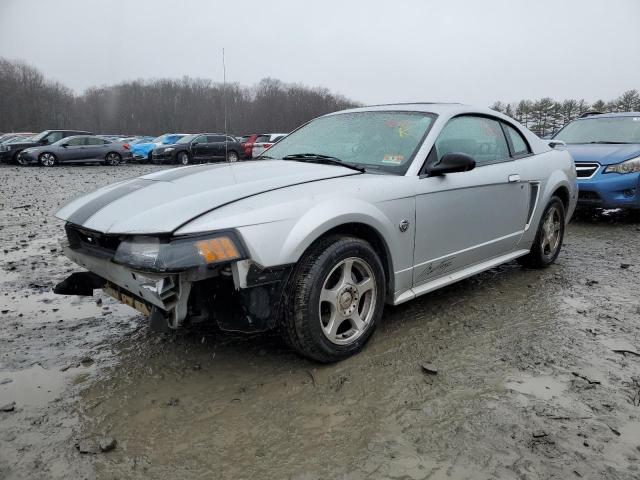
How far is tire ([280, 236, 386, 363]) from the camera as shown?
2.48 m

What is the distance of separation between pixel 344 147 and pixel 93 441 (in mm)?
2380

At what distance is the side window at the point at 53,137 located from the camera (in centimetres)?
2066

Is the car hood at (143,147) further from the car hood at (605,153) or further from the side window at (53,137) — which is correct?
the car hood at (605,153)

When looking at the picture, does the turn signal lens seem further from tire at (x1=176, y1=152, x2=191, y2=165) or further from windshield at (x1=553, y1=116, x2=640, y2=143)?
tire at (x1=176, y1=152, x2=191, y2=165)

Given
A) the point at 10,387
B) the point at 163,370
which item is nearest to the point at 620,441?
the point at 163,370

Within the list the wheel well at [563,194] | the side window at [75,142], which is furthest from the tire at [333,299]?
the side window at [75,142]

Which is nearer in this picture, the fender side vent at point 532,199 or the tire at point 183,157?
the fender side vent at point 532,199

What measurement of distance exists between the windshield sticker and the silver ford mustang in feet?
0.03

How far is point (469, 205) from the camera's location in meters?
3.37

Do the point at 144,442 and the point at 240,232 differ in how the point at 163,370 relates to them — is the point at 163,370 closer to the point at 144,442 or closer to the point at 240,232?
the point at 144,442

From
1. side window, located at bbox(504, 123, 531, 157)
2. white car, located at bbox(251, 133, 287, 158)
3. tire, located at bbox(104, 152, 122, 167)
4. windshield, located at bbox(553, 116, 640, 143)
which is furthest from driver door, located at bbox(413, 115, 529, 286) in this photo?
tire, located at bbox(104, 152, 122, 167)

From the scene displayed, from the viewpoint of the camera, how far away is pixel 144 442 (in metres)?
2.07

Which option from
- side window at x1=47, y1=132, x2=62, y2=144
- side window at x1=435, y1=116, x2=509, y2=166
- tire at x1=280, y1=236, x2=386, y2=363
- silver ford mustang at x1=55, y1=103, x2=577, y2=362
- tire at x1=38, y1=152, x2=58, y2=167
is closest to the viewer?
silver ford mustang at x1=55, y1=103, x2=577, y2=362

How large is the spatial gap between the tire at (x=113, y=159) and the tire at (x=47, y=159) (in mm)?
2069
